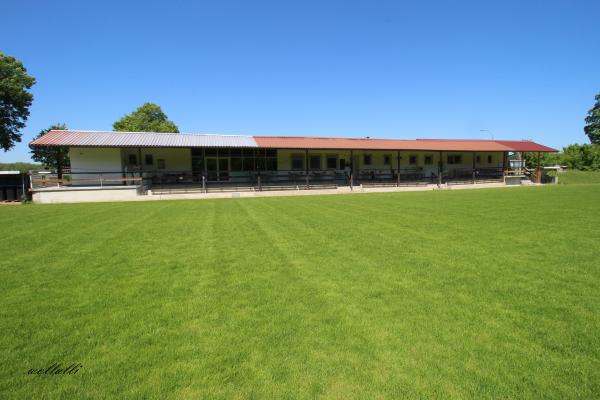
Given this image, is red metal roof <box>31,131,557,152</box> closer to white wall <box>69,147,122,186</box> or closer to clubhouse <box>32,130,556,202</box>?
clubhouse <box>32,130,556,202</box>

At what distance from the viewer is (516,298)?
3.88m

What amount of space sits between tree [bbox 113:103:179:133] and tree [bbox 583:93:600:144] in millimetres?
68276

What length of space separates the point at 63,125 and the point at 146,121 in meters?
10.3

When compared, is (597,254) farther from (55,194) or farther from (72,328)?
(55,194)

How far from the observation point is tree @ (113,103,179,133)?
47969mm

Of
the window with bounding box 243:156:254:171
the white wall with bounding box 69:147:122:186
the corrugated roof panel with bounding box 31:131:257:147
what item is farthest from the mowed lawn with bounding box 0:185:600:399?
the window with bounding box 243:156:254:171

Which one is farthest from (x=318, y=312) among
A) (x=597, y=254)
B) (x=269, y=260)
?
(x=597, y=254)

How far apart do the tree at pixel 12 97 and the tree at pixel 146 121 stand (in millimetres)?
13673

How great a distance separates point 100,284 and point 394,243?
16.4ft

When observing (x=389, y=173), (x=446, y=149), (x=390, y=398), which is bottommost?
(x=390, y=398)

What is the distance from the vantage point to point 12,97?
3284cm

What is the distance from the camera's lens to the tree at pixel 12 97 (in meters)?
32.1

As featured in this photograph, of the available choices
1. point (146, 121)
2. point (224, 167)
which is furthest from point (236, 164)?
point (146, 121)

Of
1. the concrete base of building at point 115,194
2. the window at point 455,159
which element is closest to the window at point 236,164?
the concrete base of building at point 115,194
